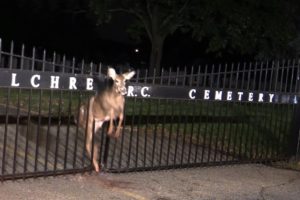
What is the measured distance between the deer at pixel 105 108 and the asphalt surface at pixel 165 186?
1.83 ft

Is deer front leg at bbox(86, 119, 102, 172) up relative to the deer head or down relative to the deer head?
down

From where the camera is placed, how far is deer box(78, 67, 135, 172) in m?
7.94

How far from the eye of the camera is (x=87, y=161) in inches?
347

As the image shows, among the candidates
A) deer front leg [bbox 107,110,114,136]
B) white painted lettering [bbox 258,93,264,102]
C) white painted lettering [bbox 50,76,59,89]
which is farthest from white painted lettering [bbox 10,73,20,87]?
white painted lettering [bbox 258,93,264,102]

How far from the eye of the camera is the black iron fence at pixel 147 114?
7.56 m

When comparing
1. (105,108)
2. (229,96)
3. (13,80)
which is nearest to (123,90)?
(105,108)

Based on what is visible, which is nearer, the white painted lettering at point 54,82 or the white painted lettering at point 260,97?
the white painted lettering at point 54,82

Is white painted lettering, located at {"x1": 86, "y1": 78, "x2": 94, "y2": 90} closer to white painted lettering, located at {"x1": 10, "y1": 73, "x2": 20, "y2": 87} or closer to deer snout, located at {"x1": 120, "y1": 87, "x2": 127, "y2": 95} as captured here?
deer snout, located at {"x1": 120, "y1": 87, "x2": 127, "y2": 95}

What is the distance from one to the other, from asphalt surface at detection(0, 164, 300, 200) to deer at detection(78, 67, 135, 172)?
558 mm

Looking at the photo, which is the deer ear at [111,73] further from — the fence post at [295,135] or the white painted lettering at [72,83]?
the fence post at [295,135]

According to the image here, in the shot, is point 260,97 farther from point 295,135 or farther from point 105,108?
point 105,108

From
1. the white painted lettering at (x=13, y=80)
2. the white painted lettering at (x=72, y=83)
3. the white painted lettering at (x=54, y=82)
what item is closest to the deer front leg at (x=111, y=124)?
the white painted lettering at (x=72, y=83)

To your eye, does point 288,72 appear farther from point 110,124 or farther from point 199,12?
point 199,12

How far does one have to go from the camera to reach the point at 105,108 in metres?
8.11
